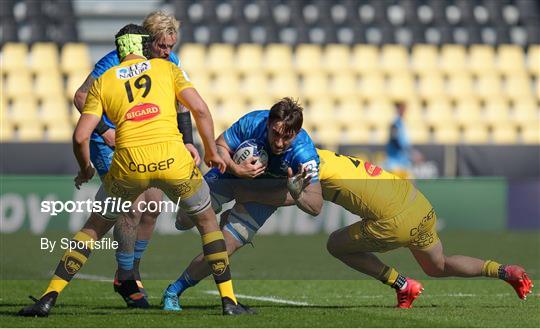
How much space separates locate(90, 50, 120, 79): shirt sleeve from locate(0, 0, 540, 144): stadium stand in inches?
453

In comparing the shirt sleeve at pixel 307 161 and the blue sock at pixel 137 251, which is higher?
the shirt sleeve at pixel 307 161

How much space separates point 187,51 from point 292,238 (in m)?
6.64

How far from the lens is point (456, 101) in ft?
70.3

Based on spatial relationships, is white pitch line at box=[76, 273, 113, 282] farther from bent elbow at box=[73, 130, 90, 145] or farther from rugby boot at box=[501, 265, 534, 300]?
rugby boot at box=[501, 265, 534, 300]

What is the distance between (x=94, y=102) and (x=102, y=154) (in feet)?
4.40

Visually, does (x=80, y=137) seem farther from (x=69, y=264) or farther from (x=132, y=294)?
(x=132, y=294)

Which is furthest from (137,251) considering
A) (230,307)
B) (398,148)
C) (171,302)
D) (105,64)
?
(398,148)

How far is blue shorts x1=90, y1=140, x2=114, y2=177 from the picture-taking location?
877 cm

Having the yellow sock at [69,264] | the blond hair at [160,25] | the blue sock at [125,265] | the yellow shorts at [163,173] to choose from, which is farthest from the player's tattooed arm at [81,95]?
the blue sock at [125,265]

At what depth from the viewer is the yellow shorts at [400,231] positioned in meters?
8.38

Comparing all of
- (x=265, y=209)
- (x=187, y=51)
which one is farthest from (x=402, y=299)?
(x=187, y=51)

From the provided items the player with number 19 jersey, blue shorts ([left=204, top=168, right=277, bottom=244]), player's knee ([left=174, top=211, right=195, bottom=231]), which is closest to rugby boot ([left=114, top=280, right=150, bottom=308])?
player's knee ([left=174, top=211, right=195, bottom=231])

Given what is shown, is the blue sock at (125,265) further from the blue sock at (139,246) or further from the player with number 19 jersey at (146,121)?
the player with number 19 jersey at (146,121)

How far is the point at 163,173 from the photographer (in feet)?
24.6
